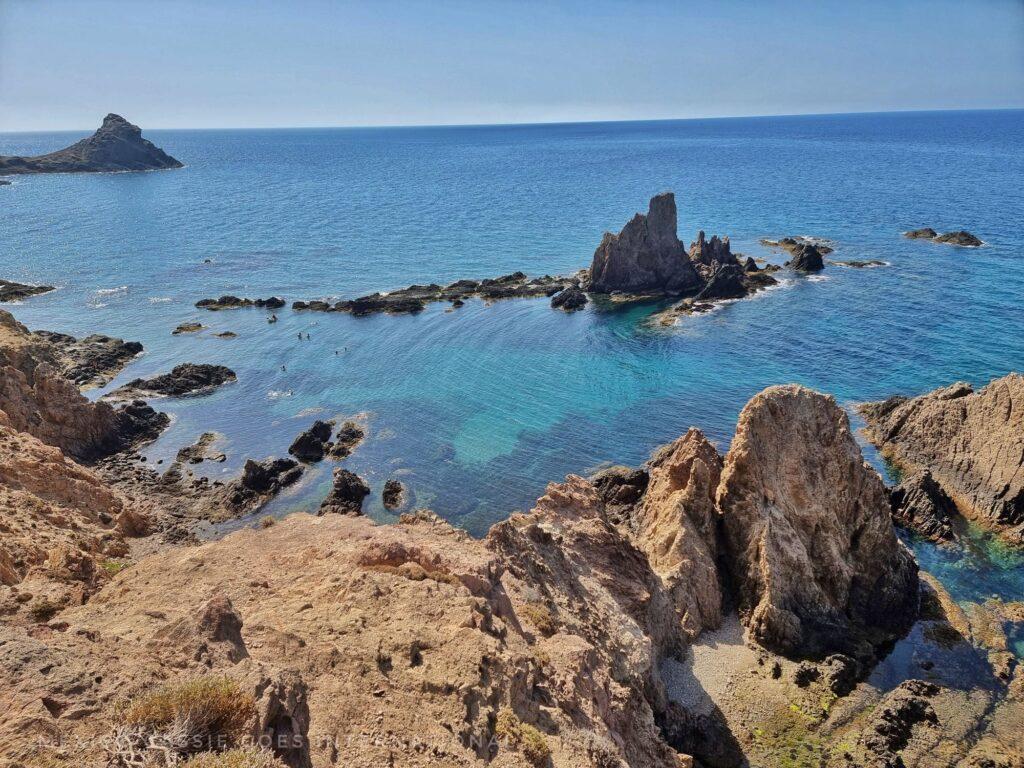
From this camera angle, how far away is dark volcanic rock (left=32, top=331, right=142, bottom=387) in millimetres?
62062

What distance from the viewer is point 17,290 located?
3455 inches

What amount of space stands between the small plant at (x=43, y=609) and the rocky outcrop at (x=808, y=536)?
27.2 metres

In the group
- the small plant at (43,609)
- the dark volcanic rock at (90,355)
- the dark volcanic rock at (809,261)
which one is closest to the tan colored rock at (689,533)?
the small plant at (43,609)

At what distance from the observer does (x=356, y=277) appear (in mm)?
100625

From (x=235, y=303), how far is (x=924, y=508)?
267 ft

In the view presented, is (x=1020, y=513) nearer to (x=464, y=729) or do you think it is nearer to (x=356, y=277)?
(x=464, y=729)

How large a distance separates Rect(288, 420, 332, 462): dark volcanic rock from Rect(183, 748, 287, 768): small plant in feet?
133

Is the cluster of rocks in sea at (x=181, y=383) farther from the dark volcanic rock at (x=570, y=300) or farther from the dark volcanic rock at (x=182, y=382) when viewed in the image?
the dark volcanic rock at (x=570, y=300)

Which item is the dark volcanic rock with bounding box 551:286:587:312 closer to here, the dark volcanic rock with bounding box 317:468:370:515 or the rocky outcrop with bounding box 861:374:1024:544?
the rocky outcrop with bounding box 861:374:1024:544

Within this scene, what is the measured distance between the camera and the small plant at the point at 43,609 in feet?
59.6

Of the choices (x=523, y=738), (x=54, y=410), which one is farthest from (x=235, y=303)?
(x=523, y=738)

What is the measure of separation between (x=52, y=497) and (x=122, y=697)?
2235 centimetres

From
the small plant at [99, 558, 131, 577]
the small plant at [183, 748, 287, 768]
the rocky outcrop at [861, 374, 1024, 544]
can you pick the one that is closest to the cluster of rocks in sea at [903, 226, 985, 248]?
the rocky outcrop at [861, 374, 1024, 544]

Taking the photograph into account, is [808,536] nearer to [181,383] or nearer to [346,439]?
[346,439]
